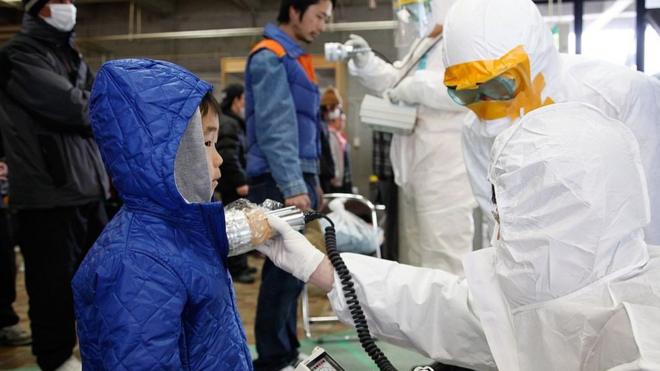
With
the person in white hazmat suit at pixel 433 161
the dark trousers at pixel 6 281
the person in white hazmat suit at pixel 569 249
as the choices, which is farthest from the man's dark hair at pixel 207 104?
the dark trousers at pixel 6 281

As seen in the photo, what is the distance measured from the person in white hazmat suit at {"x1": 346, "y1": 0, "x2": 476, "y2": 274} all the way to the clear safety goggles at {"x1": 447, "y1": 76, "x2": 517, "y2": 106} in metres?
0.59

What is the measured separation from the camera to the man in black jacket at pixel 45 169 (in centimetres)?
197

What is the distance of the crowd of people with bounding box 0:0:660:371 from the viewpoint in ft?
2.94

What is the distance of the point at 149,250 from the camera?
0.96m

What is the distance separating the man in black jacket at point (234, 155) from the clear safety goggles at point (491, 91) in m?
2.31

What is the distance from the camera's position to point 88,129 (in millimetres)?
2061

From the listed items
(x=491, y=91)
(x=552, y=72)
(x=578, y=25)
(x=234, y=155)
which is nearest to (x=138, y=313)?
(x=491, y=91)

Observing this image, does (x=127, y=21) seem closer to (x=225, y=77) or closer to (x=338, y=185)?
(x=225, y=77)

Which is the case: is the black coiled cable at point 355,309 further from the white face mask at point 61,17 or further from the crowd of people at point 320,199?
the white face mask at point 61,17

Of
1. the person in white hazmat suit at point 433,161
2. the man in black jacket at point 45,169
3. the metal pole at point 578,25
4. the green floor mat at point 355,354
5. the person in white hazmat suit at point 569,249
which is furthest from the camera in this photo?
the metal pole at point 578,25

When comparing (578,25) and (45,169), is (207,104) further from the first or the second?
(578,25)

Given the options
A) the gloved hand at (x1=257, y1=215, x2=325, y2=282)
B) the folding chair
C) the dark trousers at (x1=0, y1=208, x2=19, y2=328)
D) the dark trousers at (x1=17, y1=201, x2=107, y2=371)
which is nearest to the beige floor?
the folding chair

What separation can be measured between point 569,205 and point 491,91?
2.42 ft

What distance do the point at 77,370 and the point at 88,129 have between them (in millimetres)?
831
